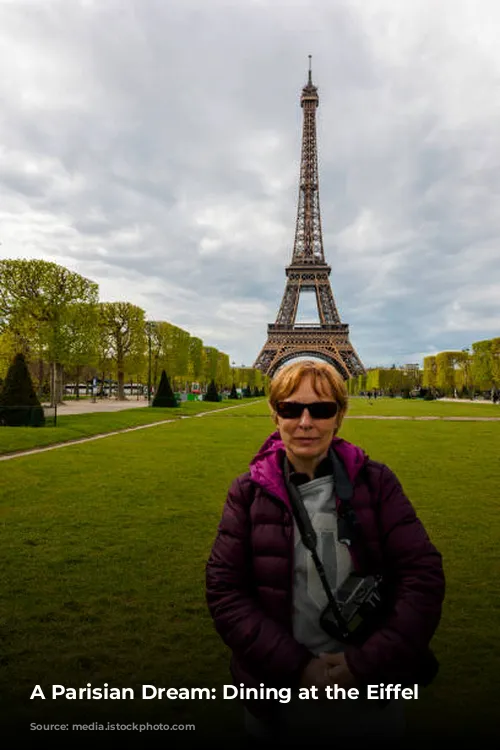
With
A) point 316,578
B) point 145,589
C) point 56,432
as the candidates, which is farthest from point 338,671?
point 56,432

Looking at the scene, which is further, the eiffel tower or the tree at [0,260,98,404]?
the eiffel tower

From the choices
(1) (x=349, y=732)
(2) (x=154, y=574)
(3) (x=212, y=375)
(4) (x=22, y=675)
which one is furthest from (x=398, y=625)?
(3) (x=212, y=375)

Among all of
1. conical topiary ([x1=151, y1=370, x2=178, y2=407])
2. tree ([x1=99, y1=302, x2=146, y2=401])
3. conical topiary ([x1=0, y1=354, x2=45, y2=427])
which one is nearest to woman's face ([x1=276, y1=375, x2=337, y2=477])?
conical topiary ([x1=0, y1=354, x2=45, y2=427])

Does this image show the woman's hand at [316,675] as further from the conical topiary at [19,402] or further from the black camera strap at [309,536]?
the conical topiary at [19,402]

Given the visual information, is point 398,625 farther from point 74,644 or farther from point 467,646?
point 74,644

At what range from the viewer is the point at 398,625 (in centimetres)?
202

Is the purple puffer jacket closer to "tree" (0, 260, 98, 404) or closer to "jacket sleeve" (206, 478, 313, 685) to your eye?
"jacket sleeve" (206, 478, 313, 685)

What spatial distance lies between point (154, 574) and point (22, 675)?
6.25ft

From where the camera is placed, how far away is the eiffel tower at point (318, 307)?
7462cm

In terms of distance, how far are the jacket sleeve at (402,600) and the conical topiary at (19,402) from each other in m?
21.5

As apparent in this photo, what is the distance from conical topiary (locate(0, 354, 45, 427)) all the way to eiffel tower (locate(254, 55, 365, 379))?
52.0 metres

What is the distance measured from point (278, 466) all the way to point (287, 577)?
46 centimetres

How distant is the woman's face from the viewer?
2.29 metres

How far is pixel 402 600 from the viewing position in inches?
81.3
